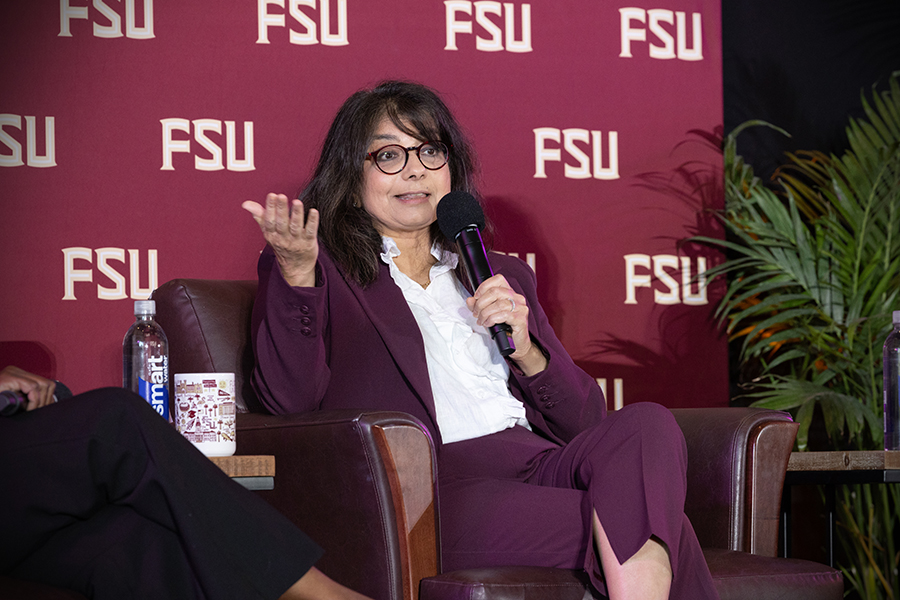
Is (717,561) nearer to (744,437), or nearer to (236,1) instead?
(744,437)

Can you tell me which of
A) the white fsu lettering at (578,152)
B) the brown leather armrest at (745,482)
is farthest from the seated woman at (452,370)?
the white fsu lettering at (578,152)

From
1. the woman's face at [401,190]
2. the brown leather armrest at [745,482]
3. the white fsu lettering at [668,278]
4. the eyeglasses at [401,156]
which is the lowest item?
the brown leather armrest at [745,482]

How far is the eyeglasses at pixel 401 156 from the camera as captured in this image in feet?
6.91

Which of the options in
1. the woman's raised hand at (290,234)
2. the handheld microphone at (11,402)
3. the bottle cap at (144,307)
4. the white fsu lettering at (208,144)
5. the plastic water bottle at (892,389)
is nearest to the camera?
the handheld microphone at (11,402)

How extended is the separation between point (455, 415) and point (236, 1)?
1519 mm

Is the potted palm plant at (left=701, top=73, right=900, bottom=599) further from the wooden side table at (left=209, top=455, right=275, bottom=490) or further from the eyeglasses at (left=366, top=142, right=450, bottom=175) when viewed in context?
the wooden side table at (left=209, top=455, right=275, bottom=490)

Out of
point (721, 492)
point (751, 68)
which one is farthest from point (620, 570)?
point (751, 68)

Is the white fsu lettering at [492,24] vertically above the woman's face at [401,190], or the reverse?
the white fsu lettering at [492,24]

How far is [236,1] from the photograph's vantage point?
2729 millimetres

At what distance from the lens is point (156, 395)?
1.68m

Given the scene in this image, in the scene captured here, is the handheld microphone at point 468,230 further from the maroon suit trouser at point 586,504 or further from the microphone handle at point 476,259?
the maroon suit trouser at point 586,504

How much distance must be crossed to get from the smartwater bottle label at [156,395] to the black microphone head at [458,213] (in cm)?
63

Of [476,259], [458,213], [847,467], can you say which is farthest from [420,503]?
[847,467]

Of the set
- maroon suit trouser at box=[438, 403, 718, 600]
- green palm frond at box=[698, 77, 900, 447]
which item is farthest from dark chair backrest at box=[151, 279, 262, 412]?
green palm frond at box=[698, 77, 900, 447]
